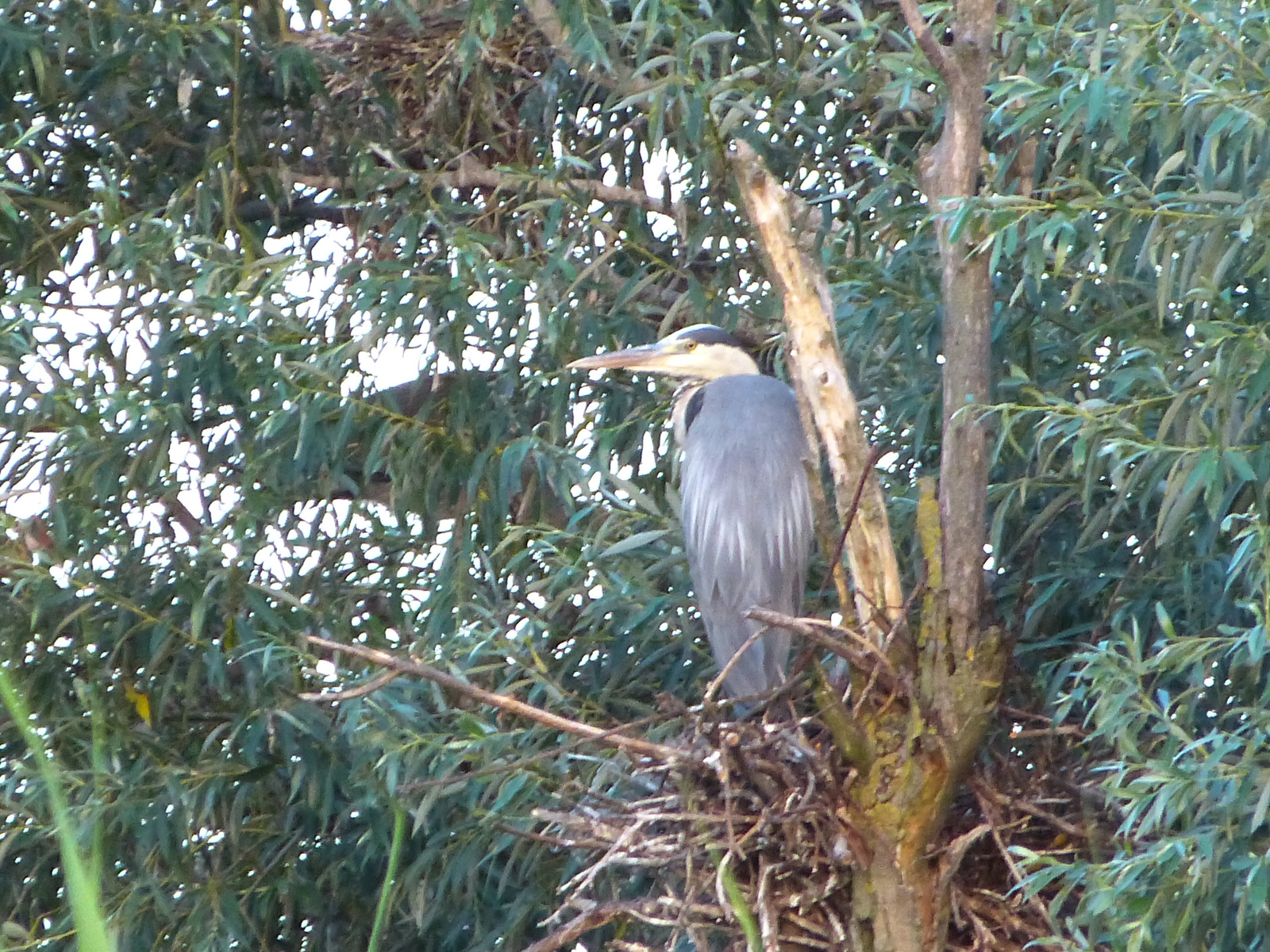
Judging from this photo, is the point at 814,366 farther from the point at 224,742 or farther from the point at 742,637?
the point at 224,742

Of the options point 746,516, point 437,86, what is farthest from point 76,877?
point 437,86

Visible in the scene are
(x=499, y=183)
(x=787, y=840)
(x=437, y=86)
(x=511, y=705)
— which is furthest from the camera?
(x=437, y=86)

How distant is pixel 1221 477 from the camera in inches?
70.2

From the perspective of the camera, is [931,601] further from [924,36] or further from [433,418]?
[433,418]

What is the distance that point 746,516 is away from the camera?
299 cm

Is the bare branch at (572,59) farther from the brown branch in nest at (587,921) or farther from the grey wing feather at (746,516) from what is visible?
the brown branch in nest at (587,921)

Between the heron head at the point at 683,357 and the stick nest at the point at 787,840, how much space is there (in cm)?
91

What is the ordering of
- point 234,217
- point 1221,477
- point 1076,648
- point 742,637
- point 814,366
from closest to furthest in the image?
1. point 1221,477
2. point 814,366
3. point 1076,648
4. point 742,637
5. point 234,217

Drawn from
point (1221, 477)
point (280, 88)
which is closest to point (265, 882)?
point (280, 88)

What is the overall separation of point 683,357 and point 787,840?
118cm

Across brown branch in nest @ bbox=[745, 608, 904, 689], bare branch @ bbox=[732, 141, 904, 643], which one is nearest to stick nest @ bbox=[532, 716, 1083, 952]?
brown branch in nest @ bbox=[745, 608, 904, 689]

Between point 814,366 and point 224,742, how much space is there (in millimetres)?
1329

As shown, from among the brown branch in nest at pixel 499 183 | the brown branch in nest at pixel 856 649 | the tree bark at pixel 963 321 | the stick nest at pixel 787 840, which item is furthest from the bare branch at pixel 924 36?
the brown branch in nest at pixel 499 183

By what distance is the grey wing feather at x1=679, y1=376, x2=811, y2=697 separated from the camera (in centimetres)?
287
